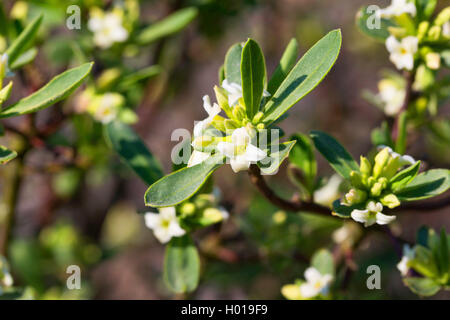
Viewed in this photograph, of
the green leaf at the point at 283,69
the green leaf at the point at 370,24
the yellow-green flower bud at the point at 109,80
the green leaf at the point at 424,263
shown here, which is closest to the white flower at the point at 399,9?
the green leaf at the point at 370,24

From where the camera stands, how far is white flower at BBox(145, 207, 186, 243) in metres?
1.47

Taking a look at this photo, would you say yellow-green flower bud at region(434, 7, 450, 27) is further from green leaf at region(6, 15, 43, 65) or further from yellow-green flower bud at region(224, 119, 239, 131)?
green leaf at region(6, 15, 43, 65)

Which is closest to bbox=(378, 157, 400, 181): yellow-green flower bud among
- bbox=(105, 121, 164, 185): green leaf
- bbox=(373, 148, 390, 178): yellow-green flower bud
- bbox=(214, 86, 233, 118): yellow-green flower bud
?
bbox=(373, 148, 390, 178): yellow-green flower bud

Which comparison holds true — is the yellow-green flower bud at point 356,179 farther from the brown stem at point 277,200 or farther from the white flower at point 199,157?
the white flower at point 199,157

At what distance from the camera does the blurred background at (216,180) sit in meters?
2.09

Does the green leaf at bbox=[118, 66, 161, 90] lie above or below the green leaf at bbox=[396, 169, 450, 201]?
above

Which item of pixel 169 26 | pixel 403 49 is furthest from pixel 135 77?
pixel 403 49

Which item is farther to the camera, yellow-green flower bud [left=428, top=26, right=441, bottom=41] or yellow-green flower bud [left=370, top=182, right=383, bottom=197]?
yellow-green flower bud [left=428, top=26, right=441, bottom=41]

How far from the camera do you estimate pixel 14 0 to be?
245cm

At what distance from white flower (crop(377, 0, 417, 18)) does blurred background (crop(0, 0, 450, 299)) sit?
562 millimetres

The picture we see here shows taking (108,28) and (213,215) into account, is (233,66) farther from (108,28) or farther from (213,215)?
(108,28)

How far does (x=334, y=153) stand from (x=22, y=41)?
3.10 feet

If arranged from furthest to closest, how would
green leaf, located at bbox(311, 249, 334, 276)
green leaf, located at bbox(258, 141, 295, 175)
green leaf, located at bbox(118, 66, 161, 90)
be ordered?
green leaf, located at bbox(118, 66, 161, 90)
green leaf, located at bbox(311, 249, 334, 276)
green leaf, located at bbox(258, 141, 295, 175)

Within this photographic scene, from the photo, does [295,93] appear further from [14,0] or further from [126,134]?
[14,0]
